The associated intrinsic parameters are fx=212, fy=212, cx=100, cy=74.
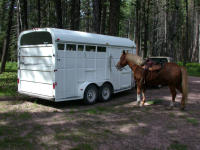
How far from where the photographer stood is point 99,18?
58.9 ft

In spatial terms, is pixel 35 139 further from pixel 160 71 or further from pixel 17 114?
pixel 160 71

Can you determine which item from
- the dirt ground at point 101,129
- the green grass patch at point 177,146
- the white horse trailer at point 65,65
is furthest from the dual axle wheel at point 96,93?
the green grass patch at point 177,146

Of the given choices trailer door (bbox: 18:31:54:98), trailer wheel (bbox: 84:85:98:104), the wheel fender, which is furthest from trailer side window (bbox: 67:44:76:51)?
trailer wheel (bbox: 84:85:98:104)

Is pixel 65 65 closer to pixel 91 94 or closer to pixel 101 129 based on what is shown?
pixel 91 94

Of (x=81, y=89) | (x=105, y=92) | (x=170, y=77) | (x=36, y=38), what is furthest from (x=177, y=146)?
(x=36, y=38)

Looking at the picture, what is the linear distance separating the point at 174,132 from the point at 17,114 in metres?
4.73

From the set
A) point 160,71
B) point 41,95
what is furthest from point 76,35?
point 160,71

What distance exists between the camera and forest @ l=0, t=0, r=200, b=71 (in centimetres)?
1571

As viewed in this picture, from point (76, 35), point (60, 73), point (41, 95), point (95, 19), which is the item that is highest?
point (95, 19)

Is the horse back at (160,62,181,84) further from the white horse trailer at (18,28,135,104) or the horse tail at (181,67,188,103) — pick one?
the white horse trailer at (18,28,135,104)

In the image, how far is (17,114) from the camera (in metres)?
6.72

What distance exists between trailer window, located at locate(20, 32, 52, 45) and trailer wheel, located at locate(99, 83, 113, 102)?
328 centimetres

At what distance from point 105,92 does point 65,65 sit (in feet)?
9.19

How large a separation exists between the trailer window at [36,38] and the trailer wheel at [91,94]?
8.46 ft
